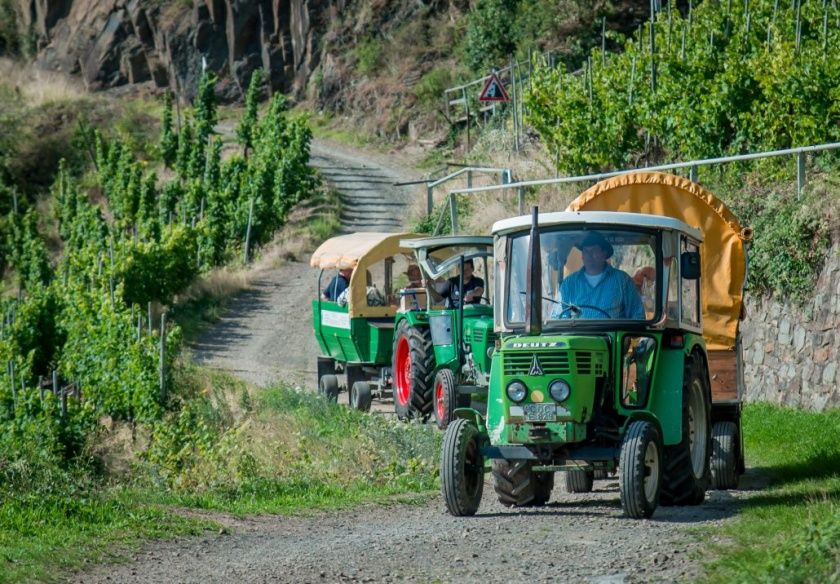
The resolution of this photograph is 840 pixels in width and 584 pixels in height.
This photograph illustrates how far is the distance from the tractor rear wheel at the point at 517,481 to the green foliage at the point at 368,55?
157ft

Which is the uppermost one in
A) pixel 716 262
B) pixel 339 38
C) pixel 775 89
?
pixel 339 38

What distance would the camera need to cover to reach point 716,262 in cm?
1497

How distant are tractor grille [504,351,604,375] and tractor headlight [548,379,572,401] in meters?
0.07

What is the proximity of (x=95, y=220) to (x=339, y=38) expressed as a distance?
1892 centimetres

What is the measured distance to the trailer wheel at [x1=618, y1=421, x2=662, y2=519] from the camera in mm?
10742

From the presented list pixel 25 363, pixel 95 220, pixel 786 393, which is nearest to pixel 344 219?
pixel 95 220

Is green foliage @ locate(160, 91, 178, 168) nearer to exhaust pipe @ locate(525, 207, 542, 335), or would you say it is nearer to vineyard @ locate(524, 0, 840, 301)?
vineyard @ locate(524, 0, 840, 301)

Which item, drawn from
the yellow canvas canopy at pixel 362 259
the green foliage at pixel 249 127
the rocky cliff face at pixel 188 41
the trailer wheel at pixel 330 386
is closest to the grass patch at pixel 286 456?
the trailer wheel at pixel 330 386

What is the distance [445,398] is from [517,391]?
6.85 meters

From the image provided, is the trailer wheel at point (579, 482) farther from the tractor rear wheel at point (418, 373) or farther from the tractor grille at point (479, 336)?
the tractor rear wheel at point (418, 373)

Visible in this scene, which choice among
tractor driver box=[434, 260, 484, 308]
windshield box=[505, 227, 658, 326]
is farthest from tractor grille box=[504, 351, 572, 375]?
tractor driver box=[434, 260, 484, 308]

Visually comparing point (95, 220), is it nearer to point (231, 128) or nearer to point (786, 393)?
point (231, 128)

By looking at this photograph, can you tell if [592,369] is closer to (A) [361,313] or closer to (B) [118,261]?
(A) [361,313]

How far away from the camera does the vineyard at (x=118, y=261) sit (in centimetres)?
2619
